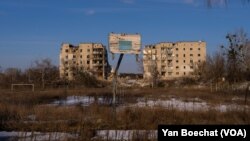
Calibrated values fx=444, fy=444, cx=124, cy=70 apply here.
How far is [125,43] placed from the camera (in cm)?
1509

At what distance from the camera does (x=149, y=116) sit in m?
13.9

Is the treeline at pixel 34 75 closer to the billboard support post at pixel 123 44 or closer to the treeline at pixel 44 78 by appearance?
the treeline at pixel 44 78

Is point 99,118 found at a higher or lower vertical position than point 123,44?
lower

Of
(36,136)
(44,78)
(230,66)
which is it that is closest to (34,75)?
(44,78)

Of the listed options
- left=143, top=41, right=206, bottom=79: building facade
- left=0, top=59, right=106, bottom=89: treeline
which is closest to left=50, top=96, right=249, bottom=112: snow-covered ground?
left=0, top=59, right=106, bottom=89: treeline

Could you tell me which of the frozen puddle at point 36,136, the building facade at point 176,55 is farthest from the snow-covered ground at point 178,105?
the building facade at point 176,55

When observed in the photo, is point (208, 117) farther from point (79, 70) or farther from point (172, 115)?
point (79, 70)

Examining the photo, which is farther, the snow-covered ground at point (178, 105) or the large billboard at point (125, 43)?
the snow-covered ground at point (178, 105)

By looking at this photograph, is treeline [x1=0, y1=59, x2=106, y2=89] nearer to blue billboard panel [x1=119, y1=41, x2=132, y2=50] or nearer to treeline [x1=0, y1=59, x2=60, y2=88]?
treeline [x1=0, y1=59, x2=60, y2=88]

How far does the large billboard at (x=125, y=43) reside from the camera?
1489 centimetres

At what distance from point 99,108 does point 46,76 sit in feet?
207

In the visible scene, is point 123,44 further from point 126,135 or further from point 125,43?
point 126,135

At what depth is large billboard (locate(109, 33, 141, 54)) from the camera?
48.8ft

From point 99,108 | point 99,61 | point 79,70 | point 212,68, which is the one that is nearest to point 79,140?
point 99,108
